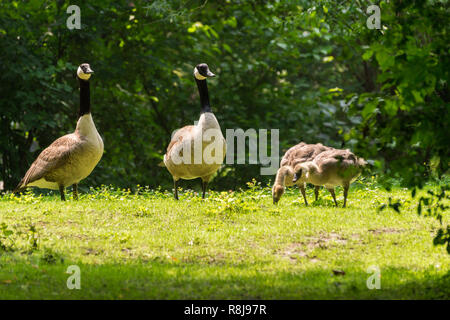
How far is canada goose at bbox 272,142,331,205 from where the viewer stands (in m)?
12.3

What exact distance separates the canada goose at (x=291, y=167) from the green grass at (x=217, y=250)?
33 centimetres

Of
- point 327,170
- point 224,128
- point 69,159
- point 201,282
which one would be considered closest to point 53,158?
point 69,159

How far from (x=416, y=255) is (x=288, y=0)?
11.2m

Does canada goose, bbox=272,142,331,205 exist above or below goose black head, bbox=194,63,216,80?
below

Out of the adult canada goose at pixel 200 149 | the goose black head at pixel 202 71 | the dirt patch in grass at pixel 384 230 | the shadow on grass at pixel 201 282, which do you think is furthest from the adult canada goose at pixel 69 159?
the dirt patch in grass at pixel 384 230

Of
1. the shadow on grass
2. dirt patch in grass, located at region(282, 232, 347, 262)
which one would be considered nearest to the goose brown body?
the shadow on grass

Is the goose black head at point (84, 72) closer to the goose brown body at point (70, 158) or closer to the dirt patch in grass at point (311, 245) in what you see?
the goose brown body at point (70, 158)

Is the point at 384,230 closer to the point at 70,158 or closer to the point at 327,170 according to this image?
the point at 327,170

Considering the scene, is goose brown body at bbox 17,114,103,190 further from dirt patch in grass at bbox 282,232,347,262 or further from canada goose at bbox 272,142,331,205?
dirt patch in grass at bbox 282,232,347,262

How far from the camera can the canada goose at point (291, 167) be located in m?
12.3

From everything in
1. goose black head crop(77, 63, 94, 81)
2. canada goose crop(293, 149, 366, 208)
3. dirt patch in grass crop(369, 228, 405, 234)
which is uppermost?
goose black head crop(77, 63, 94, 81)

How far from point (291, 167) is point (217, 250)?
450 cm

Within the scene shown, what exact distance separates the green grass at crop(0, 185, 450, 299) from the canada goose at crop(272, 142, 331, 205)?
0.33 metres

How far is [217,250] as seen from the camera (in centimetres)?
891
